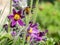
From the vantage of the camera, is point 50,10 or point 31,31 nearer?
point 31,31

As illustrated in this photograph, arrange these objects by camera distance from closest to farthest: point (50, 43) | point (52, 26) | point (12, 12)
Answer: point (12, 12) → point (50, 43) → point (52, 26)

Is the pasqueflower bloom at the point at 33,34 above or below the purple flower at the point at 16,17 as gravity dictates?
below

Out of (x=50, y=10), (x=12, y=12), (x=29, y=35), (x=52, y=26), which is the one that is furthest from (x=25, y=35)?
(x=50, y=10)

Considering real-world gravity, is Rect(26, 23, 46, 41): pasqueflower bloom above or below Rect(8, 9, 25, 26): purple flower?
below

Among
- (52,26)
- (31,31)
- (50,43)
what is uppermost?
(31,31)

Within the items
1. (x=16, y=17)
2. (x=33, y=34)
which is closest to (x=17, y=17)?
(x=16, y=17)

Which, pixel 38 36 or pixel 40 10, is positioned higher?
pixel 38 36

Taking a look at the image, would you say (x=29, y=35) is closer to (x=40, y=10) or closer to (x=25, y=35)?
(x=25, y=35)

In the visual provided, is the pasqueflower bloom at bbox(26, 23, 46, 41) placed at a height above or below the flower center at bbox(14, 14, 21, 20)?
below

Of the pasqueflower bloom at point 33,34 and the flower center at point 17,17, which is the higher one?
the flower center at point 17,17

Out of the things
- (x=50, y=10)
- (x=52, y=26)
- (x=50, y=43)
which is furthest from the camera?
(x=50, y=10)

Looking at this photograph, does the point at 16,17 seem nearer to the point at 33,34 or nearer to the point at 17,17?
the point at 17,17
